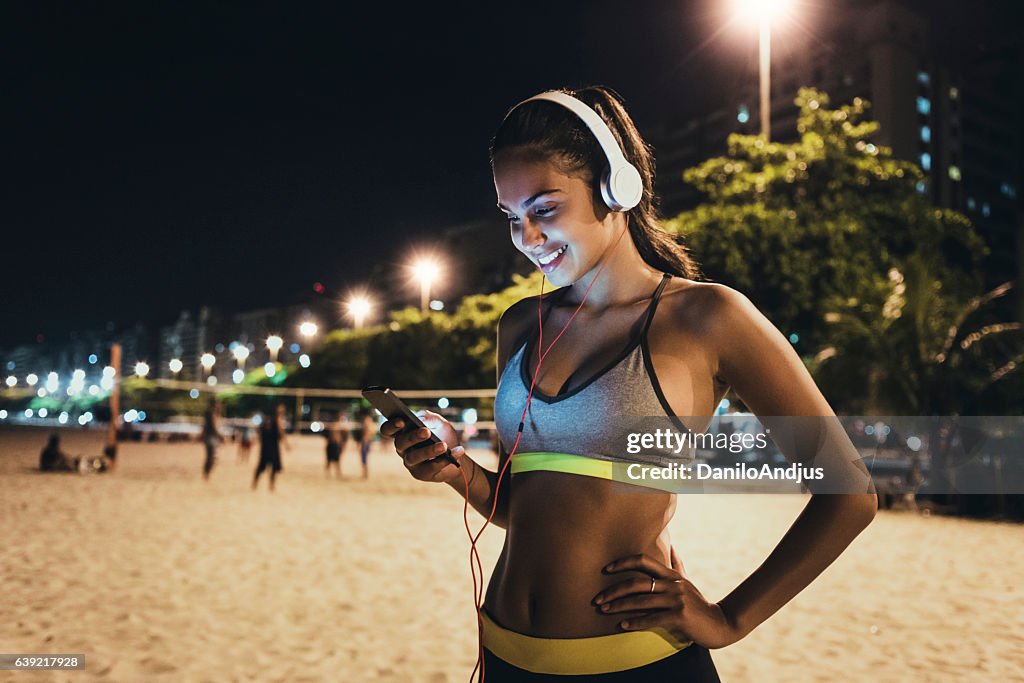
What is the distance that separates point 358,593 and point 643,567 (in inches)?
248

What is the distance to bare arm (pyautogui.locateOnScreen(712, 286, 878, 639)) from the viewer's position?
127 centimetres

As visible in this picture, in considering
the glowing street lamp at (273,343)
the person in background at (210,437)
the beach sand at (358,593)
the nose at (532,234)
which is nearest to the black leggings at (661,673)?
the nose at (532,234)

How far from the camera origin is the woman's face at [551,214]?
1.39m

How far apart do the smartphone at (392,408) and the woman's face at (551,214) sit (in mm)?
364

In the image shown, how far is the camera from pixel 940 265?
63.8 feet

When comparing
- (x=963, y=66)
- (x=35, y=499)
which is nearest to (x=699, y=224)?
(x=35, y=499)

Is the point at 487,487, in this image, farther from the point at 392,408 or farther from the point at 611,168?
the point at 611,168

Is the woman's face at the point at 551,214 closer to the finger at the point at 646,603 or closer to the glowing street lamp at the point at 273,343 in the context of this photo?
the finger at the point at 646,603

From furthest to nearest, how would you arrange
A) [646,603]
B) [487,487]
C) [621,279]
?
1. [487,487]
2. [621,279]
3. [646,603]

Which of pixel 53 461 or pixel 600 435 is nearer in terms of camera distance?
Result: pixel 600 435

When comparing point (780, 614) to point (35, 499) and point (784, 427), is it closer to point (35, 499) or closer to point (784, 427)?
point (784, 427)

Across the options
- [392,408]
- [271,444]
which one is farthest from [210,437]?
[392,408]

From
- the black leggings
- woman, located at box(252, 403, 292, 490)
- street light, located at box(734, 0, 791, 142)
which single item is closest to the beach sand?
woman, located at box(252, 403, 292, 490)

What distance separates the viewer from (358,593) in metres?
7.02
